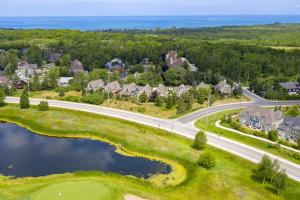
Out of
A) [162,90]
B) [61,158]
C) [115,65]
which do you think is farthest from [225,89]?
[61,158]

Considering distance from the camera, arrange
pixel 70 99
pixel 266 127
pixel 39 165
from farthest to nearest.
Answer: pixel 70 99 < pixel 266 127 < pixel 39 165

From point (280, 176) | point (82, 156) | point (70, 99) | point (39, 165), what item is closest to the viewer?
point (280, 176)

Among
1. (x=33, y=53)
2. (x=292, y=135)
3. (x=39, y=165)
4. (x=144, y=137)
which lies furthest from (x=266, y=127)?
(x=33, y=53)

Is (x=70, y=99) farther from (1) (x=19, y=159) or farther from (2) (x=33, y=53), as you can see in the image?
(2) (x=33, y=53)

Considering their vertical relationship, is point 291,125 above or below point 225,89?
below

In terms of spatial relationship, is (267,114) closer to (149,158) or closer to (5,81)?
(149,158)

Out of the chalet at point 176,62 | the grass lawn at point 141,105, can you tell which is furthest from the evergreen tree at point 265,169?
the chalet at point 176,62
